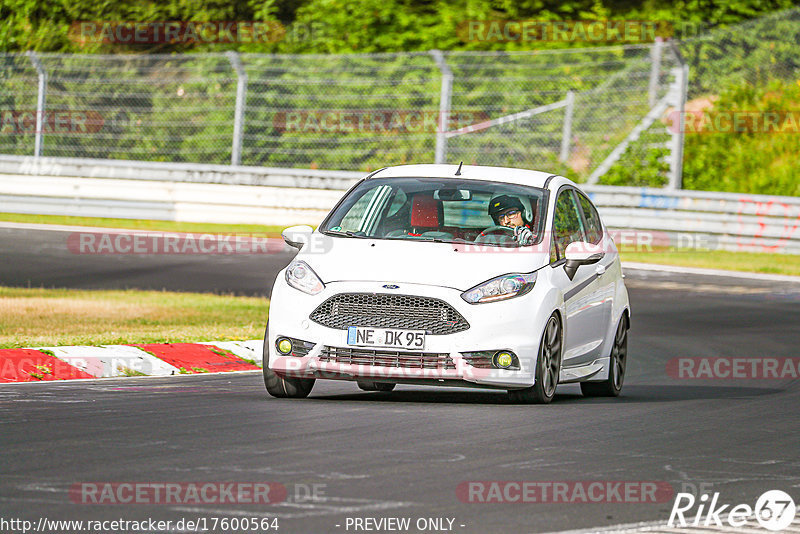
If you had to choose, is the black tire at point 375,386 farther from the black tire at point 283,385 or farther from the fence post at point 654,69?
the fence post at point 654,69

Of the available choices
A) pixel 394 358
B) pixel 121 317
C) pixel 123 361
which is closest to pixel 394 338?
pixel 394 358

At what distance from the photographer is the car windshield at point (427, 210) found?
10.4 metres

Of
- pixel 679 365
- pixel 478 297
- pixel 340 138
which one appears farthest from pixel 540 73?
pixel 478 297

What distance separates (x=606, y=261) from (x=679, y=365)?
2278 mm

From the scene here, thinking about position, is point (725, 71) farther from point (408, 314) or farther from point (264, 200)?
point (408, 314)

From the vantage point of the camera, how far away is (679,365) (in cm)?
1329

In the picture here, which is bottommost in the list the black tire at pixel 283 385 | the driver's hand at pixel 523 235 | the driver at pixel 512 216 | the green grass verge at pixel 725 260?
the green grass verge at pixel 725 260

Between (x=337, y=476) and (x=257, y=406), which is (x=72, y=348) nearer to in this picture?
(x=257, y=406)

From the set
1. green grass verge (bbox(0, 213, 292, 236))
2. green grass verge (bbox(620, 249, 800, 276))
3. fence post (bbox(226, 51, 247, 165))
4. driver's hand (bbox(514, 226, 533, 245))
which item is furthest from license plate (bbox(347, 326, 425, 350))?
fence post (bbox(226, 51, 247, 165))

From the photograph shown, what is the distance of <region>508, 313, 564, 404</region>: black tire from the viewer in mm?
9750

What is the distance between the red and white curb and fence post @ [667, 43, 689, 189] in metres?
15.3

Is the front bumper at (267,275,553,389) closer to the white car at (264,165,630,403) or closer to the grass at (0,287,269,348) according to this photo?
the white car at (264,165,630,403)

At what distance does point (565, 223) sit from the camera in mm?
10891

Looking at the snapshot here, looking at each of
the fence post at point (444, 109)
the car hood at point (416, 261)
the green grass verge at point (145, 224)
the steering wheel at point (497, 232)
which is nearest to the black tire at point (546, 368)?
the car hood at point (416, 261)
